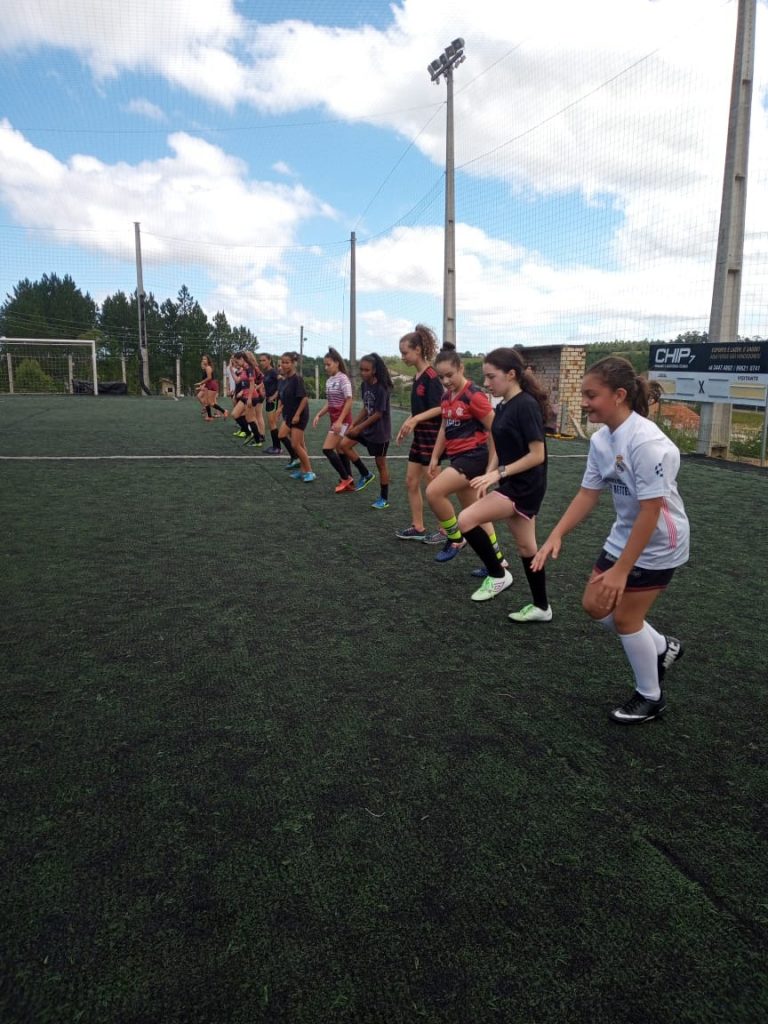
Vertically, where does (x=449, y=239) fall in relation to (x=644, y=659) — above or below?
above

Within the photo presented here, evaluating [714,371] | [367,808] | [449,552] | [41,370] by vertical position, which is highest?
[41,370]

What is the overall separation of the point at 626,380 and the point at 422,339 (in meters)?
3.79

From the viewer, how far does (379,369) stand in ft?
24.7

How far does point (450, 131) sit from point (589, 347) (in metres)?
8.08

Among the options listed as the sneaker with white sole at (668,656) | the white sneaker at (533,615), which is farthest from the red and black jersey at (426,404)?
the sneaker with white sole at (668,656)

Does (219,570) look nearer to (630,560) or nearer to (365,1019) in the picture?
(630,560)

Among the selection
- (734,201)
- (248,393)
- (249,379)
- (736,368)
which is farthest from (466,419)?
(734,201)

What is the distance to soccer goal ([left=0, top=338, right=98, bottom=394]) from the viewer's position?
35.1 metres

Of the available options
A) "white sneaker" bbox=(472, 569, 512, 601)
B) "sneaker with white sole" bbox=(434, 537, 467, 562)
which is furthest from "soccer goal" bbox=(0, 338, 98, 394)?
"white sneaker" bbox=(472, 569, 512, 601)

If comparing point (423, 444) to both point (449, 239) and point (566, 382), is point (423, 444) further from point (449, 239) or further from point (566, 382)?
point (449, 239)

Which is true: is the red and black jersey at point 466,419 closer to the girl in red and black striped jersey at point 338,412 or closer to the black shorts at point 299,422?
the girl in red and black striped jersey at point 338,412

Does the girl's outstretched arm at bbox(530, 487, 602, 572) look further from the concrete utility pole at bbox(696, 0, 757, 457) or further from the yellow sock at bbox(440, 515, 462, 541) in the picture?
the concrete utility pole at bbox(696, 0, 757, 457)

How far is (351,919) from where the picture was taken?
6.31 feet

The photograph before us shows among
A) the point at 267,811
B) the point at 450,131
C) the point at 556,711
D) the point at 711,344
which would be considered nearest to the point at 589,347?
the point at 711,344
